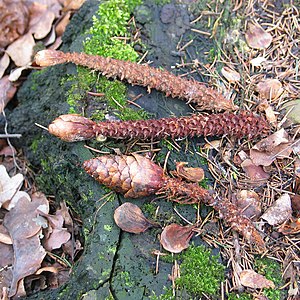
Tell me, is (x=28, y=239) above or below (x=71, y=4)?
below

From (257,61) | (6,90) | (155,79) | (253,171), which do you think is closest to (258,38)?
(257,61)

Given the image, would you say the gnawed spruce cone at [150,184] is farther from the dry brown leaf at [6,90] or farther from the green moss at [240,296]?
the dry brown leaf at [6,90]

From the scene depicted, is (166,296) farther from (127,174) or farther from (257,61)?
(257,61)

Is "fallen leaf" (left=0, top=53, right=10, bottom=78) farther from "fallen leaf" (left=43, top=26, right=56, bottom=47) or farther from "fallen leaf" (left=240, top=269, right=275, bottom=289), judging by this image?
"fallen leaf" (left=240, top=269, right=275, bottom=289)

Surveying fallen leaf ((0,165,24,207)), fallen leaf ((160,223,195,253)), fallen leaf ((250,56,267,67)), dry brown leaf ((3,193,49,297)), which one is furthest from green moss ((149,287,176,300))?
fallen leaf ((250,56,267,67))

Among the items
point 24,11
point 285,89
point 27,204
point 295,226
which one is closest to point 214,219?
point 295,226

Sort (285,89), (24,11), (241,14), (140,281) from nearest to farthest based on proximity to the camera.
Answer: (140,281)
(285,89)
(241,14)
(24,11)

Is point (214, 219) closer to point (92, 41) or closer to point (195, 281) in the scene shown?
point (195, 281)
